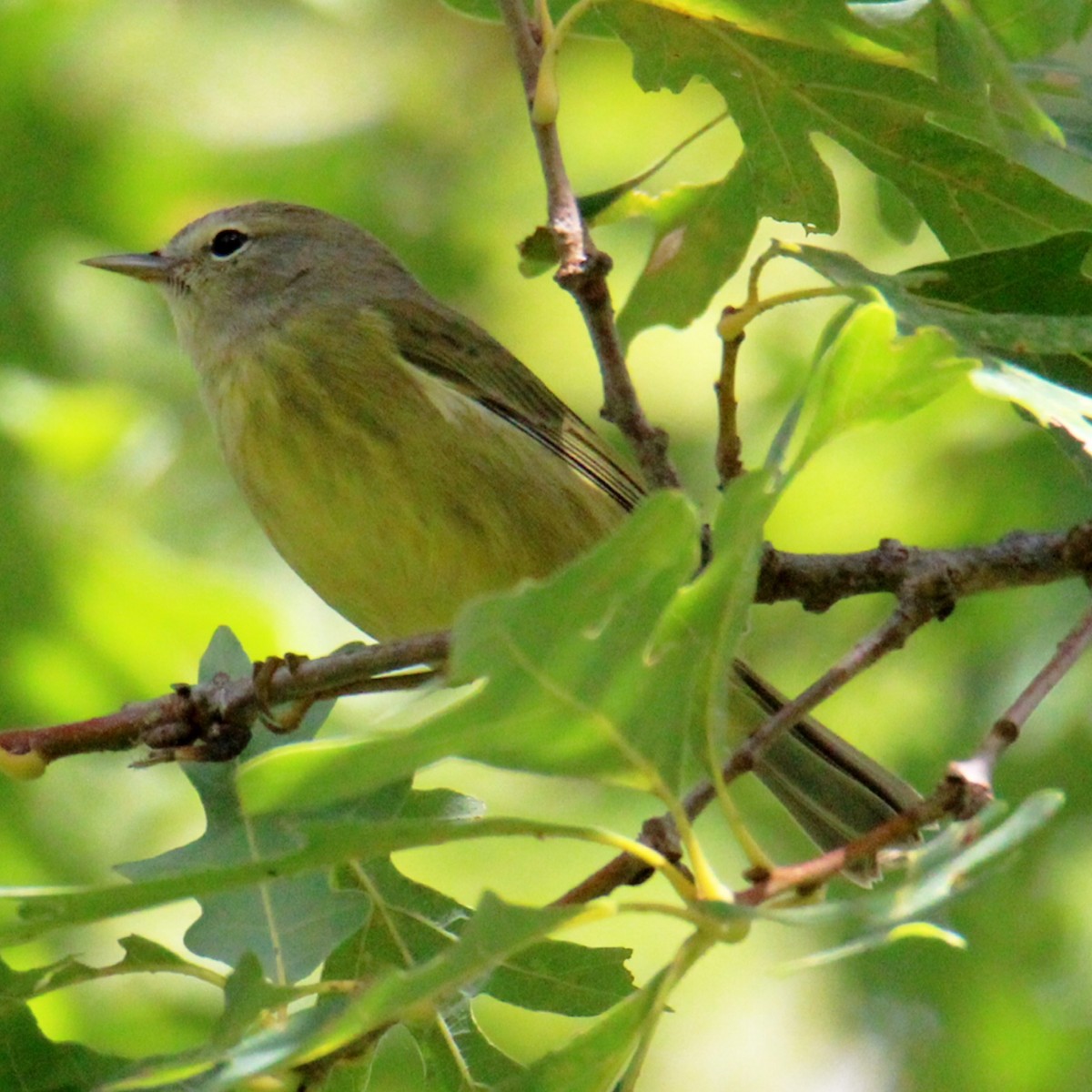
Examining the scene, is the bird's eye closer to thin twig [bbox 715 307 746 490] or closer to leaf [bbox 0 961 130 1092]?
thin twig [bbox 715 307 746 490]

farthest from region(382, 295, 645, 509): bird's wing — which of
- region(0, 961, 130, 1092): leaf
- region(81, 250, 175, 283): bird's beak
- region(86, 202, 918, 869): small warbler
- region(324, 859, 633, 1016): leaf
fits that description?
region(0, 961, 130, 1092): leaf

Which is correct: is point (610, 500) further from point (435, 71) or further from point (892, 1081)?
point (435, 71)

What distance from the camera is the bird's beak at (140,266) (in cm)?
490

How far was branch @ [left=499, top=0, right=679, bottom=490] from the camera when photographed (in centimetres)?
264

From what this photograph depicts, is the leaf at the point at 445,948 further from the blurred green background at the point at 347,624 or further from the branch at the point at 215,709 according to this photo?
the blurred green background at the point at 347,624

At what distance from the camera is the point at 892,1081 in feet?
17.2

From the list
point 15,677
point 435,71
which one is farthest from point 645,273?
point 435,71

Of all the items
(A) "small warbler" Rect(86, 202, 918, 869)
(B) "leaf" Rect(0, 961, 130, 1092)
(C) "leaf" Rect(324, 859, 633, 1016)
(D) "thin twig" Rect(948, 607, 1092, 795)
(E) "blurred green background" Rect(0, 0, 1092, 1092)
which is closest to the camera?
(D) "thin twig" Rect(948, 607, 1092, 795)

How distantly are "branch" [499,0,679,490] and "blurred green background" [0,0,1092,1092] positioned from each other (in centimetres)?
206

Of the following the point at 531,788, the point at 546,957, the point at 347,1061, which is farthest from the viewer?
the point at 531,788

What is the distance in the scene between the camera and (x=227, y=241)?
5.02 m

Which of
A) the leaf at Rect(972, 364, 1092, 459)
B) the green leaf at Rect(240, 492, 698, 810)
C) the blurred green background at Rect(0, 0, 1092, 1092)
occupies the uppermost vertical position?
the leaf at Rect(972, 364, 1092, 459)

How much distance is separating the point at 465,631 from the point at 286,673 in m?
1.18

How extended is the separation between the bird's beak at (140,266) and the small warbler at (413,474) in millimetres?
531
